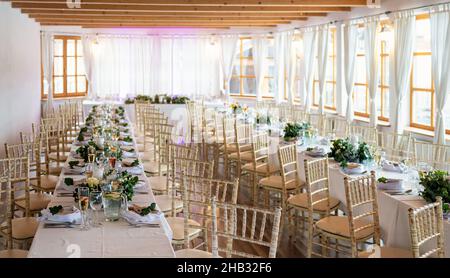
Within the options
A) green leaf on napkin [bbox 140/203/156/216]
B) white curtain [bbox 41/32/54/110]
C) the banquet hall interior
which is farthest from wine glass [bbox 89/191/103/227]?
white curtain [bbox 41/32/54/110]

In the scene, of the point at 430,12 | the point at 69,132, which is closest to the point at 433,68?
the point at 430,12

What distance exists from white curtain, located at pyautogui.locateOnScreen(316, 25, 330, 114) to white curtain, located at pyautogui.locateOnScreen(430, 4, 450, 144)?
4147 millimetres

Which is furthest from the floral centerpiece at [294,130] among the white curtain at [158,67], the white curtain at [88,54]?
the white curtain at [88,54]

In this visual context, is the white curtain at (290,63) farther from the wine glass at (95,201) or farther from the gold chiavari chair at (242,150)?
the wine glass at (95,201)

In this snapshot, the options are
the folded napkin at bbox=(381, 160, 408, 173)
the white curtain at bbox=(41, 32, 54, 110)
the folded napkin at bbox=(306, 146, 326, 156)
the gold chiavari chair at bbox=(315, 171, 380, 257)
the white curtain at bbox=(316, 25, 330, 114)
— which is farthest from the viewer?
the white curtain at bbox=(41, 32, 54, 110)

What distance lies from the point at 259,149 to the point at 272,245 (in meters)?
4.70

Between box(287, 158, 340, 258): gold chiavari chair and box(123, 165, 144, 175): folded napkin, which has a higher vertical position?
box(123, 165, 144, 175): folded napkin

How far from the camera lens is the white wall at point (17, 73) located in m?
10.4

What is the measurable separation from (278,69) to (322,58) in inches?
112

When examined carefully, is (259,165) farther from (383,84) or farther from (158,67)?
(158,67)

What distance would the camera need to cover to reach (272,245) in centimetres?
358

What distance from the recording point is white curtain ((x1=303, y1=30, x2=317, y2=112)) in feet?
43.8

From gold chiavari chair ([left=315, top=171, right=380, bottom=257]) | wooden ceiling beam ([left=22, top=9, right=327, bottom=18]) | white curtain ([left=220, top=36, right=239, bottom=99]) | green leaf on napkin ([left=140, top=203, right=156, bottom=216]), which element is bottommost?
gold chiavari chair ([left=315, top=171, right=380, bottom=257])

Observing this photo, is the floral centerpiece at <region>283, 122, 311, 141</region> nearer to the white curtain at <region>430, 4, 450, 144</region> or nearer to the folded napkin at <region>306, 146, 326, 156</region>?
the folded napkin at <region>306, 146, 326, 156</region>
